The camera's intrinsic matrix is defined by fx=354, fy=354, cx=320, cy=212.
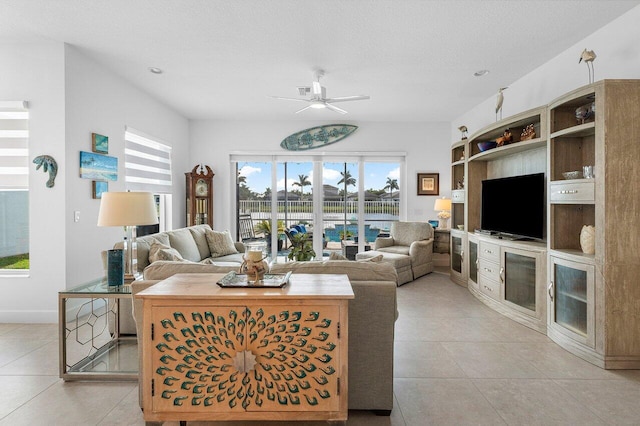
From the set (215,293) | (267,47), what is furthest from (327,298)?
(267,47)

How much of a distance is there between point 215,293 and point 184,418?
657 mm

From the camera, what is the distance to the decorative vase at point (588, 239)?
288cm

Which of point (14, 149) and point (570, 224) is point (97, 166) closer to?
point (14, 149)

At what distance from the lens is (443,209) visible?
6.24 metres

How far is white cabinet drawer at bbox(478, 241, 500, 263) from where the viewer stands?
4043 millimetres

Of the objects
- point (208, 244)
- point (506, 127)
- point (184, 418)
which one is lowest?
point (184, 418)

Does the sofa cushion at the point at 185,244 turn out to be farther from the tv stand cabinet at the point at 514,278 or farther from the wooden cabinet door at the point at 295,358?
the tv stand cabinet at the point at 514,278

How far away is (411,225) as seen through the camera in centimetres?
623

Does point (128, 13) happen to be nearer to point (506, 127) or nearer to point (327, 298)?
point (327, 298)

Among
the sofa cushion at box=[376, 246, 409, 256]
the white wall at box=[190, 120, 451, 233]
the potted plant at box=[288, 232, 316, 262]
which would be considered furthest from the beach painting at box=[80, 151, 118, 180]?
the sofa cushion at box=[376, 246, 409, 256]

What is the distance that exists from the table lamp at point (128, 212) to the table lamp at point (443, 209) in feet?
16.0

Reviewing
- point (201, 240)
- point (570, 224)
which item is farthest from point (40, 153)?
point (570, 224)

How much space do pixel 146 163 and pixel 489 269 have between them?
16.2 feet

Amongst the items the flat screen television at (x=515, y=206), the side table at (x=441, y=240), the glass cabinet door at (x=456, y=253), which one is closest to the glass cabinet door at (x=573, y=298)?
the flat screen television at (x=515, y=206)
